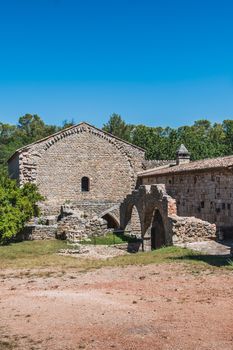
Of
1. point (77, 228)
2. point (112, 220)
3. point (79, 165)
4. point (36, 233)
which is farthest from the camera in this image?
point (79, 165)

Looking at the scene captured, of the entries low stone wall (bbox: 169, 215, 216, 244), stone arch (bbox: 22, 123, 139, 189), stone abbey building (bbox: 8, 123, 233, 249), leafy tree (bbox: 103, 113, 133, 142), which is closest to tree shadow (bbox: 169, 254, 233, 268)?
low stone wall (bbox: 169, 215, 216, 244)

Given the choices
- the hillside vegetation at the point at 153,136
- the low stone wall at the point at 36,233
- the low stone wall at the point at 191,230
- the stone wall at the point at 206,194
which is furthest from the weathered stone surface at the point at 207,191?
the hillside vegetation at the point at 153,136

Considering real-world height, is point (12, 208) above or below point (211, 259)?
above

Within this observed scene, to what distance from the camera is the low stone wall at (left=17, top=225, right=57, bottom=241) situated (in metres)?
25.6

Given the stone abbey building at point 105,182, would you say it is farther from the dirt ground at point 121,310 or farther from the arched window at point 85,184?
the dirt ground at point 121,310

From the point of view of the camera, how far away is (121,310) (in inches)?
381

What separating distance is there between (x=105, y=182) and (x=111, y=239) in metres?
9.71

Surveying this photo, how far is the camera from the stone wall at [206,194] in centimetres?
2116

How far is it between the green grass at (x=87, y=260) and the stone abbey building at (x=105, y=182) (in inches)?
217

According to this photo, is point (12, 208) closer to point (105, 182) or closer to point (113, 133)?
point (105, 182)

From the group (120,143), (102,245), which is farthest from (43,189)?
(102,245)

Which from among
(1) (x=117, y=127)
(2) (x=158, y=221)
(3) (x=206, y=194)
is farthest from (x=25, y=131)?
(3) (x=206, y=194)

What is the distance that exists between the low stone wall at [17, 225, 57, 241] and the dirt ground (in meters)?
11.3

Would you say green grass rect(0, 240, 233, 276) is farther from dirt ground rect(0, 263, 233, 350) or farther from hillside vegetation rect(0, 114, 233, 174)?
hillside vegetation rect(0, 114, 233, 174)
